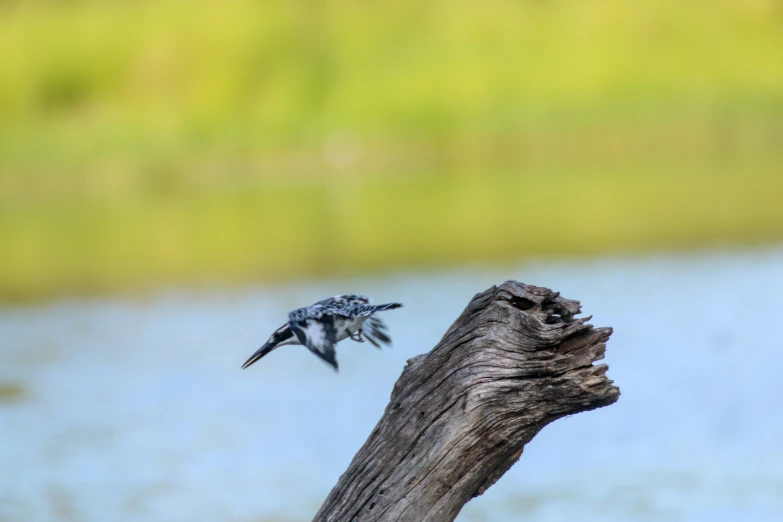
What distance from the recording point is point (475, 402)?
3.97 metres

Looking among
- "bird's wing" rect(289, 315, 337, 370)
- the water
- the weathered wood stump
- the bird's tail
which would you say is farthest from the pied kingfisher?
the water

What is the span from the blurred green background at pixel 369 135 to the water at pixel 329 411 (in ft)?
14.1

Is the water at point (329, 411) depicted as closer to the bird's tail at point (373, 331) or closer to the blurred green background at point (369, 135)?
the blurred green background at point (369, 135)

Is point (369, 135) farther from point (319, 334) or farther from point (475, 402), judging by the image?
point (475, 402)

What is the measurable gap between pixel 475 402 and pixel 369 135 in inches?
2934

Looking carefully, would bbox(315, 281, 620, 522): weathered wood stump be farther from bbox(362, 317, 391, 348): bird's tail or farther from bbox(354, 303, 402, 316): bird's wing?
bbox(362, 317, 391, 348): bird's tail

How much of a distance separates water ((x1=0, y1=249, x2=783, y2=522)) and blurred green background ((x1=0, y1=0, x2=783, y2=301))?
4293mm

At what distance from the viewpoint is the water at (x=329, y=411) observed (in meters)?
9.80

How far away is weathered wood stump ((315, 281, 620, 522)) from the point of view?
3.89 m

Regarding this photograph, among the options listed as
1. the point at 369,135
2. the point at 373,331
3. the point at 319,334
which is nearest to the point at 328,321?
the point at 319,334

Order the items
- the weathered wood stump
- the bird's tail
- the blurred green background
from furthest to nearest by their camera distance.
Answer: the blurred green background
the bird's tail
the weathered wood stump

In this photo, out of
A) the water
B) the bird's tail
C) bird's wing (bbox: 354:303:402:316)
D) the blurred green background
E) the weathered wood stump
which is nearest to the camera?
the weathered wood stump

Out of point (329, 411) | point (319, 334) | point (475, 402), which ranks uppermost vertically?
point (329, 411)

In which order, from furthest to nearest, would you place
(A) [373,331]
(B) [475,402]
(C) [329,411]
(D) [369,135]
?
1. (D) [369,135]
2. (C) [329,411]
3. (A) [373,331]
4. (B) [475,402]
